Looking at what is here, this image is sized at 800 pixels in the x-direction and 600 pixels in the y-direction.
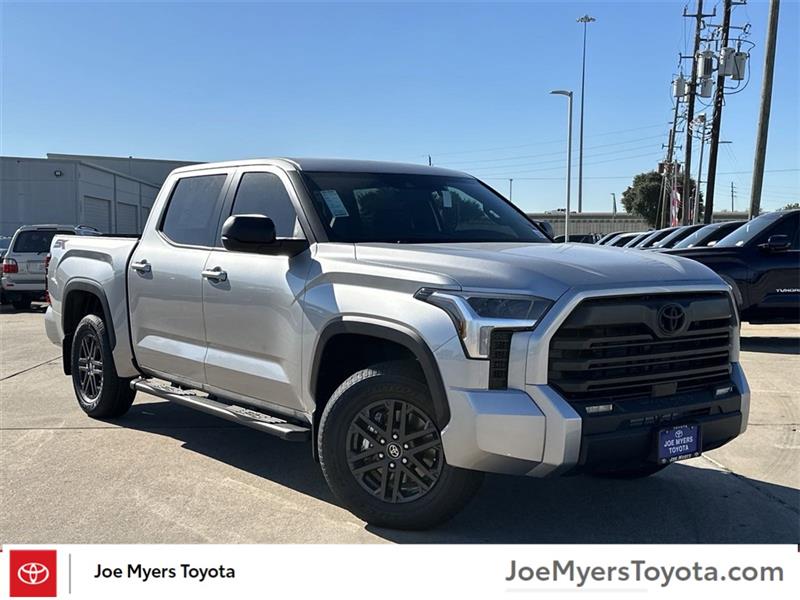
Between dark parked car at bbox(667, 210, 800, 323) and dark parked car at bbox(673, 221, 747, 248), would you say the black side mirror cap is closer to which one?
dark parked car at bbox(667, 210, 800, 323)

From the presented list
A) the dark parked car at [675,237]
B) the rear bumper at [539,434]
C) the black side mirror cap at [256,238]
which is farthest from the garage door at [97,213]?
the rear bumper at [539,434]

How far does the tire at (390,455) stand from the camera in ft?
12.0

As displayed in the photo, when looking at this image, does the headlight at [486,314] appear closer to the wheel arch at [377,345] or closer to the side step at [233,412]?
the wheel arch at [377,345]

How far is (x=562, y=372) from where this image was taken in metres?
3.37

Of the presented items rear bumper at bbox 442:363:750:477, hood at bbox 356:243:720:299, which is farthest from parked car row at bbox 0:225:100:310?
rear bumper at bbox 442:363:750:477

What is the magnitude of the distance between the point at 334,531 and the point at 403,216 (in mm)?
1920

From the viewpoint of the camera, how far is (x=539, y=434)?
3.28 metres

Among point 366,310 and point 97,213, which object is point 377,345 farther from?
point 97,213

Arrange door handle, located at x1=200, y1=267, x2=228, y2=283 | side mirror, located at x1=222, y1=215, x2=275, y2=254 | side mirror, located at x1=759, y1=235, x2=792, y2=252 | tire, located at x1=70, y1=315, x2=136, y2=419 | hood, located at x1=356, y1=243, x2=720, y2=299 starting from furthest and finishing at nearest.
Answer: side mirror, located at x1=759, y1=235, x2=792, y2=252 < tire, located at x1=70, y1=315, x2=136, y2=419 < door handle, located at x1=200, y1=267, x2=228, y2=283 < side mirror, located at x1=222, y1=215, x2=275, y2=254 < hood, located at x1=356, y1=243, x2=720, y2=299

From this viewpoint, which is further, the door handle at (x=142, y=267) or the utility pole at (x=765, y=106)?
the utility pole at (x=765, y=106)

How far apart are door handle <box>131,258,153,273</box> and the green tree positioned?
7488 cm

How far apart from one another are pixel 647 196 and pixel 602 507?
256 ft

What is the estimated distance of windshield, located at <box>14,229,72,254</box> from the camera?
54.0ft

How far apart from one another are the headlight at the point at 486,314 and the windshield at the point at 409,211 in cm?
109
